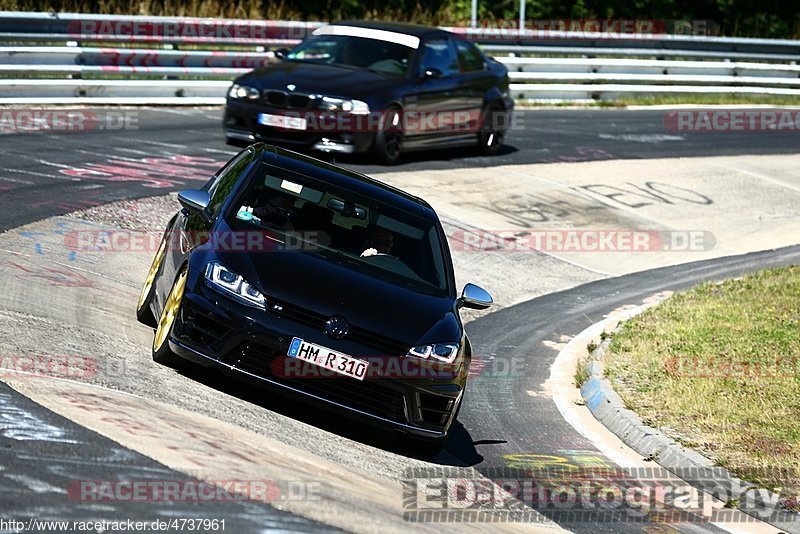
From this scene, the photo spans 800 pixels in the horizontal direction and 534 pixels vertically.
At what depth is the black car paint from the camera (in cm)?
741

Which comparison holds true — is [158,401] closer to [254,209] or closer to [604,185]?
[254,209]

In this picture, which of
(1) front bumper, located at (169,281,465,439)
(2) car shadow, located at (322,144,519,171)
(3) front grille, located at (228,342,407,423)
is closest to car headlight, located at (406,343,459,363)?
(1) front bumper, located at (169,281,465,439)

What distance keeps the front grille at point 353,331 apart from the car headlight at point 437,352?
14 centimetres

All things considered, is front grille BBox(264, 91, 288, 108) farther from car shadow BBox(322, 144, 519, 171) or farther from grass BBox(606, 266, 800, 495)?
grass BBox(606, 266, 800, 495)

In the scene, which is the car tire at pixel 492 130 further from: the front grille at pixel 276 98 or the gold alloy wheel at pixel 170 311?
the gold alloy wheel at pixel 170 311

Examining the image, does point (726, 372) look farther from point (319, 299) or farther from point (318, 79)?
point (318, 79)

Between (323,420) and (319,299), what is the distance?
964mm

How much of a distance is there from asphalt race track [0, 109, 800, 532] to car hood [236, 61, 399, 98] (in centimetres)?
110

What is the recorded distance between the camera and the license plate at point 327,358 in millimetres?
7363

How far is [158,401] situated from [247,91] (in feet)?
32.8

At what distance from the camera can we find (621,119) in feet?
83.6

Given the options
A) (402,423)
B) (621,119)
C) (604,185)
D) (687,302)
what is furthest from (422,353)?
(621,119)

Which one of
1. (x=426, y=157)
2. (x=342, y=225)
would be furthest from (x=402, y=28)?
(x=342, y=225)

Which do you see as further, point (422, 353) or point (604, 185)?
point (604, 185)
